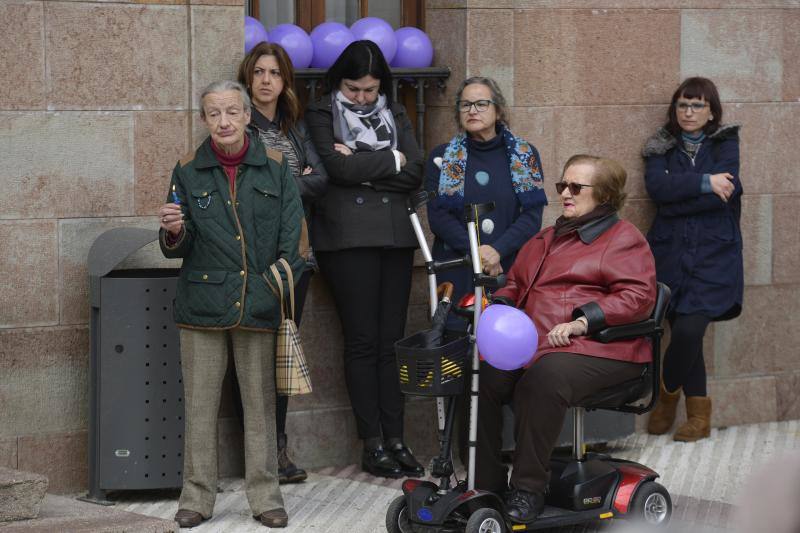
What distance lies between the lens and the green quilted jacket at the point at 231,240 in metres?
5.14

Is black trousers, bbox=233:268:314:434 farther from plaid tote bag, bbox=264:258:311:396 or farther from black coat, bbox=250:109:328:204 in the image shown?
plaid tote bag, bbox=264:258:311:396

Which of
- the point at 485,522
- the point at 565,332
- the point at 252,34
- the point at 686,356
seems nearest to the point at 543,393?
the point at 565,332

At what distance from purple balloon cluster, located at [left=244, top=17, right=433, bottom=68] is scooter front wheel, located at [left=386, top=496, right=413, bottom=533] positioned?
250 cm

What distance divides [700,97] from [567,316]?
2.34 metres

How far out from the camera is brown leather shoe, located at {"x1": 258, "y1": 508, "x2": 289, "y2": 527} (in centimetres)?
529

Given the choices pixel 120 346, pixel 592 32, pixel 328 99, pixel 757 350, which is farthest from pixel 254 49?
pixel 757 350

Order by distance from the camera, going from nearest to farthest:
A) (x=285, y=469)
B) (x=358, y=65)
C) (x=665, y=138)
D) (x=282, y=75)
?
(x=282, y=75) < (x=358, y=65) < (x=285, y=469) < (x=665, y=138)

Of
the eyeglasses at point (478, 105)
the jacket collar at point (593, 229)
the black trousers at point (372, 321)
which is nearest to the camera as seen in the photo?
the jacket collar at point (593, 229)

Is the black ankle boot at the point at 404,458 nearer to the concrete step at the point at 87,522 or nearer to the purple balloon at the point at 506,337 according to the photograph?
the concrete step at the point at 87,522

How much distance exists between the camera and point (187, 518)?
527 cm

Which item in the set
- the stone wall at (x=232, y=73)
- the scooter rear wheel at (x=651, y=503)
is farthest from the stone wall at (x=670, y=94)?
the scooter rear wheel at (x=651, y=503)

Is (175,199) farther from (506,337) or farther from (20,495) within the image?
(506,337)

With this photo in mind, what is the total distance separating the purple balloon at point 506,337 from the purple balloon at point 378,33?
2.24m

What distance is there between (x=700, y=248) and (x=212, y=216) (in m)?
2.97
